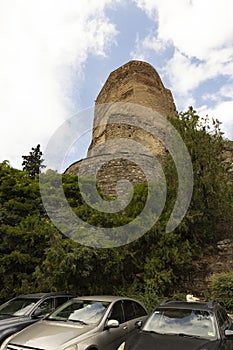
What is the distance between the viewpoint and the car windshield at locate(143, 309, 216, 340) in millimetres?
4797

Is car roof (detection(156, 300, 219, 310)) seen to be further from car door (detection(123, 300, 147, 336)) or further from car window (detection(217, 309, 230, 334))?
car door (detection(123, 300, 147, 336))

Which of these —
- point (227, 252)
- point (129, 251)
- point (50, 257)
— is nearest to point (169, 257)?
point (129, 251)

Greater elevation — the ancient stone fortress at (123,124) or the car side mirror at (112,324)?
the ancient stone fortress at (123,124)

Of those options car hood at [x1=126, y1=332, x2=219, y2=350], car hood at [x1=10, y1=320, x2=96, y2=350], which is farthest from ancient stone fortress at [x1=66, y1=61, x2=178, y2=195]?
car hood at [x1=126, y1=332, x2=219, y2=350]

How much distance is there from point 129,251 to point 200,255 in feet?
10.9

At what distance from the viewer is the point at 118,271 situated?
10.4m

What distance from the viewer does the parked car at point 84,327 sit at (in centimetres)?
462

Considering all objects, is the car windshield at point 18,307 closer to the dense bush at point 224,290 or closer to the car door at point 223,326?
the car door at point 223,326

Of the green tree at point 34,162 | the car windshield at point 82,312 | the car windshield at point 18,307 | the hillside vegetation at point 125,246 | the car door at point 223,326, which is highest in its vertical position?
the green tree at point 34,162

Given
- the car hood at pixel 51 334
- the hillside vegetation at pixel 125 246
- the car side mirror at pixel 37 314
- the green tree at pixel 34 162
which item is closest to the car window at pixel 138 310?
the car hood at pixel 51 334

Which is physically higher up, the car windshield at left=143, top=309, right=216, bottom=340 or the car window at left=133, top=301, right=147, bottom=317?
the car window at left=133, top=301, right=147, bottom=317

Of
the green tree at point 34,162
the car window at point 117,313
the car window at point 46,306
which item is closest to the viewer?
the car window at point 117,313

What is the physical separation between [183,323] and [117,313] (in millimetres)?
1325

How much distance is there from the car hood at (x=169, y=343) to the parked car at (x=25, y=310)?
8.12 feet
